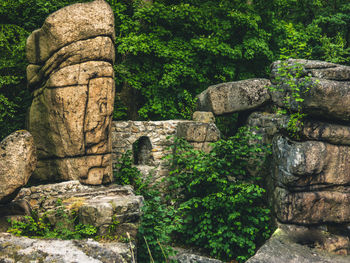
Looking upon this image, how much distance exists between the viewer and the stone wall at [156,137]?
831 cm

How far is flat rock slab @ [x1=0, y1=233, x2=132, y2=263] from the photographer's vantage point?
13.1 feet

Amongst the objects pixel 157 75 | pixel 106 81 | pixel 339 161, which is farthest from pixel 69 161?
pixel 339 161

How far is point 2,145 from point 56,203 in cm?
132

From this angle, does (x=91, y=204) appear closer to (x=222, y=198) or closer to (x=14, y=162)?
(x=14, y=162)

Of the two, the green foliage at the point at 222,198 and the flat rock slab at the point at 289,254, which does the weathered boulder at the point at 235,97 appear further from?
the flat rock slab at the point at 289,254

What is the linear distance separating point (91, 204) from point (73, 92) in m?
2.66

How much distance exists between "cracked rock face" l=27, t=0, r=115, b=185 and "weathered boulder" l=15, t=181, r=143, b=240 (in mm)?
777

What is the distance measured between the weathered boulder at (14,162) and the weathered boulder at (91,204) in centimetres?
65

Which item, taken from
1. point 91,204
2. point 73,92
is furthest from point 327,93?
point 73,92

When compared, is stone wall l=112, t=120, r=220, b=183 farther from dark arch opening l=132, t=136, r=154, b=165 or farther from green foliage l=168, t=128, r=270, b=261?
green foliage l=168, t=128, r=270, b=261

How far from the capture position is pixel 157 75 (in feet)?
34.6

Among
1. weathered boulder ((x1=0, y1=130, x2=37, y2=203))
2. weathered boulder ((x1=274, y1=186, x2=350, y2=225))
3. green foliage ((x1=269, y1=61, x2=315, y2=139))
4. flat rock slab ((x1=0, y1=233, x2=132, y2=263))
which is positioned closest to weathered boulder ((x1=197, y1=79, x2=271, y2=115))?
green foliage ((x1=269, y1=61, x2=315, y2=139))

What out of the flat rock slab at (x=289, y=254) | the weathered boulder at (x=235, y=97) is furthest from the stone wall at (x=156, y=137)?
the flat rock slab at (x=289, y=254)

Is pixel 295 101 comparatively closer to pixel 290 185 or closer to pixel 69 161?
pixel 290 185
